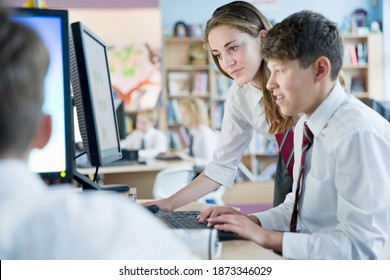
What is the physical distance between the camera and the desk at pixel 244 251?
1.06 meters

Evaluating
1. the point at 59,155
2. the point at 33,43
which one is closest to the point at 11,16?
the point at 33,43

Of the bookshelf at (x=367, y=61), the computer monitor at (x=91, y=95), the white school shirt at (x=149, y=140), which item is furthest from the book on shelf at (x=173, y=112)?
the computer monitor at (x=91, y=95)

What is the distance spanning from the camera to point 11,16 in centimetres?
60

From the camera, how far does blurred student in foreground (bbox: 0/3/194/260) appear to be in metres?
0.57

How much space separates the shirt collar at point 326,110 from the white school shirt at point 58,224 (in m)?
0.71

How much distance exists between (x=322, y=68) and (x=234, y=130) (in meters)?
0.62

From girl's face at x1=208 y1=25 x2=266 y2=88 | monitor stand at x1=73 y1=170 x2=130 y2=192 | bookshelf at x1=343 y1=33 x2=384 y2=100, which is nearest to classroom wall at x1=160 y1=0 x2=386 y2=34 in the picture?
bookshelf at x1=343 y1=33 x2=384 y2=100

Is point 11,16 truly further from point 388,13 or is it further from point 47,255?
point 388,13

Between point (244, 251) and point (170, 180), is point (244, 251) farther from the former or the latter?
point (170, 180)

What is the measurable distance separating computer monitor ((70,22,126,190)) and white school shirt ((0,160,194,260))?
0.69m

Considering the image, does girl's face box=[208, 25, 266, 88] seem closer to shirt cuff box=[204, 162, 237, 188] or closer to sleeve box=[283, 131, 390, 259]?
shirt cuff box=[204, 162, 237, 188]

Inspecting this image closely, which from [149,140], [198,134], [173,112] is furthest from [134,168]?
[173,112]
